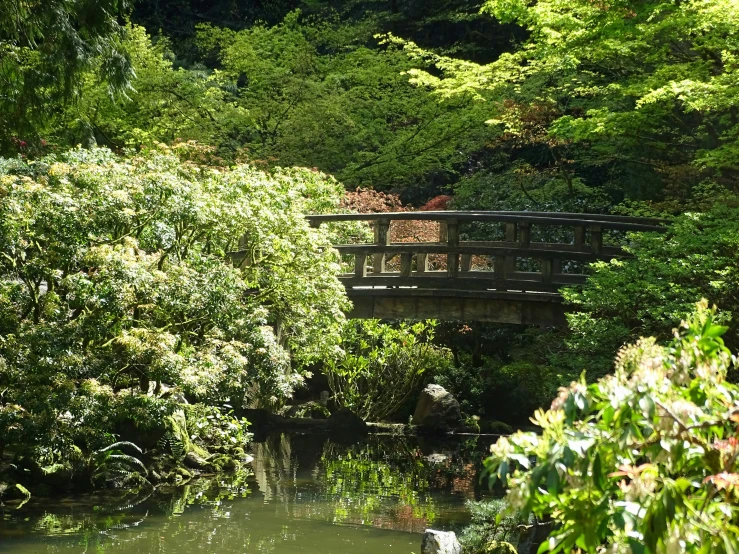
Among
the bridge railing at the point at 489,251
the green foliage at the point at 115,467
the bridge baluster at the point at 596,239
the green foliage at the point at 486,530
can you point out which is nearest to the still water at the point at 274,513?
the green foliage at the point at 115,467

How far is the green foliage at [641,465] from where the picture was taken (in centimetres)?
252

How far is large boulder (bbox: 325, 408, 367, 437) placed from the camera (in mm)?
16203

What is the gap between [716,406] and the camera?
287 cm

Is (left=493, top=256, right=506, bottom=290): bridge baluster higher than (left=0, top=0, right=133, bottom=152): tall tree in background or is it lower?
lower

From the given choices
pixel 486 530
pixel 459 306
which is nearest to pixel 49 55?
pixel 459 306

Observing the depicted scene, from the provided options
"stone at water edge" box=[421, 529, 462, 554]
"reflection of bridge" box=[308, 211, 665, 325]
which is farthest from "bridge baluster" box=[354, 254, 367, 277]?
"stone at water edge" box=[421, 529, 462, 554]

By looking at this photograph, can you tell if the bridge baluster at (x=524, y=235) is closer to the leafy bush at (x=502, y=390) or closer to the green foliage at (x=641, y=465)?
the leafy bush at (x=502, y=390)

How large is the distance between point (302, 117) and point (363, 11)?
6953 millimetres

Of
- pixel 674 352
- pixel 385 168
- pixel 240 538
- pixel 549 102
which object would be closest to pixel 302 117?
pixel 385 168

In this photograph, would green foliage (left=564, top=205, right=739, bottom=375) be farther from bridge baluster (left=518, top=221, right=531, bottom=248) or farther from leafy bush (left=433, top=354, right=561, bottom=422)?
leafy bush (left=433, top=354, right=561, bottom=422)

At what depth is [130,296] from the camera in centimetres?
1043

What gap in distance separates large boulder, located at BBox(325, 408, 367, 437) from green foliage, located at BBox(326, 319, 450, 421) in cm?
74

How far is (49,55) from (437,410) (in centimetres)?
829

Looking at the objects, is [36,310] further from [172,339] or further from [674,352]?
[674,352]
